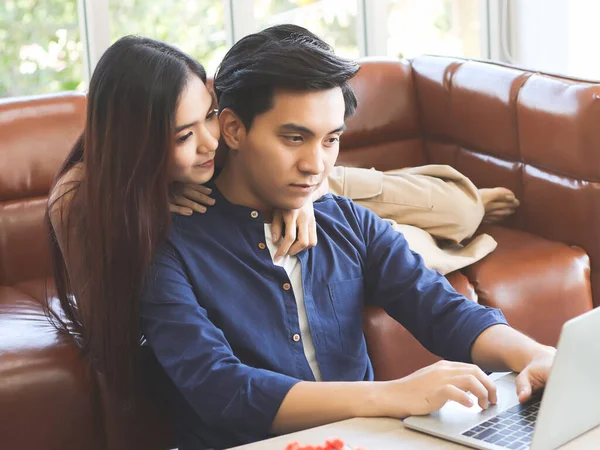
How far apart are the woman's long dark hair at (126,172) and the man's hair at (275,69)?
0.33 ft

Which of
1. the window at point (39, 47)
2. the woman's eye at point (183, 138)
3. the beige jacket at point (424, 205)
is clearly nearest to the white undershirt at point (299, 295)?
the woman's eye at point (183, 138)

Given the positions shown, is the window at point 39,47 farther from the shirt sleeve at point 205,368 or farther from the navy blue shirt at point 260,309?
the shirt sleeve at point 205,368

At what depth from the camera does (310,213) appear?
5.54 feet

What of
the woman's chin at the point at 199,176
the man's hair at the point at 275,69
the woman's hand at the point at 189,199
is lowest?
the woman's hand at the point at 189,199

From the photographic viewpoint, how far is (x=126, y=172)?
1.58m

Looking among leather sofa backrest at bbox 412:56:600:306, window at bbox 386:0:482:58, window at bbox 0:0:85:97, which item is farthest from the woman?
window at bbox 386:0:482:58

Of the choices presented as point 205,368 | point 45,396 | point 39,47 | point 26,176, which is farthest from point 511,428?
point 39,47

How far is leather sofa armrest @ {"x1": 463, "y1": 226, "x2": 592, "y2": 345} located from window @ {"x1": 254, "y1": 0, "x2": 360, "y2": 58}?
65.8 inches

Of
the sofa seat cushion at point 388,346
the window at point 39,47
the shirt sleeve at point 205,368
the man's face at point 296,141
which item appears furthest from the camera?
the window at point 39,47

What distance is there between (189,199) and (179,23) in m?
2.03

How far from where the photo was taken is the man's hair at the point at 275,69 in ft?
5.08

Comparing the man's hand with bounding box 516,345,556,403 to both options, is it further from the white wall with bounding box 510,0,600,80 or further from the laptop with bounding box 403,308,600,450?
the white wall with bounding box 510,0,600,80

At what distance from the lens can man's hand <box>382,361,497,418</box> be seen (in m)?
1.23

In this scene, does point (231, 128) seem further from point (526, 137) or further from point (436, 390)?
point (526, 137)
